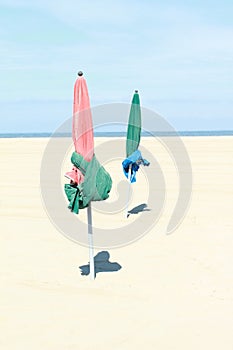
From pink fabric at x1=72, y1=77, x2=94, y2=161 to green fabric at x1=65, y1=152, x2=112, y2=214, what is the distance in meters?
0.25

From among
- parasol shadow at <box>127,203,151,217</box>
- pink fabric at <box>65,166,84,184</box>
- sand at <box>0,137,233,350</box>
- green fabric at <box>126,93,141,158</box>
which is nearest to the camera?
sand at <box>0,137,233,350</box>

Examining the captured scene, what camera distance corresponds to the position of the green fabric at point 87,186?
757 cm

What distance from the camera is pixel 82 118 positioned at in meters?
7.32

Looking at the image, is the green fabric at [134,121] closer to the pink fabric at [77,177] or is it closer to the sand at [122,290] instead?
the sand at [122,290]

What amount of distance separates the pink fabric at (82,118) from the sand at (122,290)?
234cm

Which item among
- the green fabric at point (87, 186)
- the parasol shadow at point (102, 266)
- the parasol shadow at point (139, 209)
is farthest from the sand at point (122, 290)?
the green fabric at point (87, 186)

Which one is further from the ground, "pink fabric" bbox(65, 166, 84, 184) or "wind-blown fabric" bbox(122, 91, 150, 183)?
"wind-blown fabric" bbox(122, 91, 150, 183)

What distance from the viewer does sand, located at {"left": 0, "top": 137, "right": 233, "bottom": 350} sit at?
6066 millimetres

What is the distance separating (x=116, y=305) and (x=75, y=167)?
219cm

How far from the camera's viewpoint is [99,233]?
11664 millimetres

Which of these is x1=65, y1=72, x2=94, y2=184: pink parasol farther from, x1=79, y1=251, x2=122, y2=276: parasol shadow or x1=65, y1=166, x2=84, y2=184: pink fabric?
x1=79, y1=251, x2=122, y2=276: parasol shadow

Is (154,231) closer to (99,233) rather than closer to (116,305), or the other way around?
(99,233)

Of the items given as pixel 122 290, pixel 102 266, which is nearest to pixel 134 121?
pixel 102 266

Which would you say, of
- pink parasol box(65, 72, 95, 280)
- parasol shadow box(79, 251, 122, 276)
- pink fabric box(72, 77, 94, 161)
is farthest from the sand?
pink fabric box(72, 77, 94, 161)
